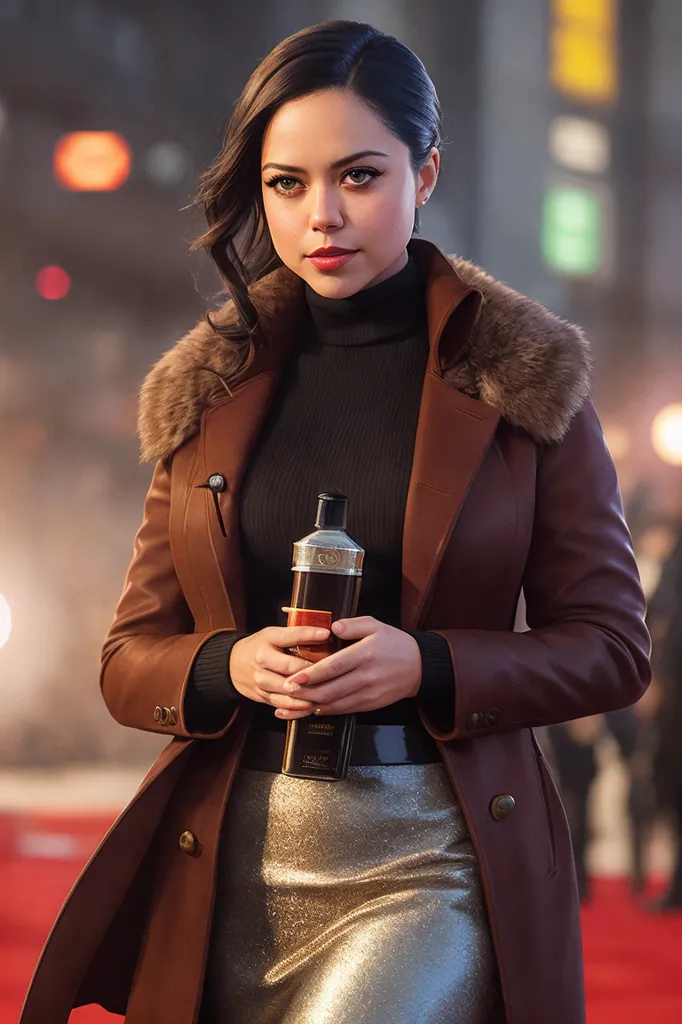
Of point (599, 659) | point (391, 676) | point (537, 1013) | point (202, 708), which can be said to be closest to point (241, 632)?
point (202, 708)

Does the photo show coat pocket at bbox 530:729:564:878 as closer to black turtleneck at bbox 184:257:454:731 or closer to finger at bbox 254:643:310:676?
black turtleneck at bbox 184:257:454:731

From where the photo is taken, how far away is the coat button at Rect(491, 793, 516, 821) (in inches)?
55.4

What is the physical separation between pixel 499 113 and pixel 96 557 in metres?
2.14

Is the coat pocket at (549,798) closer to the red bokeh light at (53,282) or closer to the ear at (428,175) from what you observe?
the ear at (428,175)

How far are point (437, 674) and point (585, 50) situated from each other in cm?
404

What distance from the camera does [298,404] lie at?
1.63 meters

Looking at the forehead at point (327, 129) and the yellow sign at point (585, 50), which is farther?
the yellow sign at point (585, 50)

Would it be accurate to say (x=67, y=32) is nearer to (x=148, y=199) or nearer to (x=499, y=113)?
(x=148, y=199)

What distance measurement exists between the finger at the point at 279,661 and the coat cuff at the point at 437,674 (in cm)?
13

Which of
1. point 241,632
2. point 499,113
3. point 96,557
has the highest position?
point 499,113

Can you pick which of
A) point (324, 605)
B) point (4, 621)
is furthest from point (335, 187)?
point (4, 621)

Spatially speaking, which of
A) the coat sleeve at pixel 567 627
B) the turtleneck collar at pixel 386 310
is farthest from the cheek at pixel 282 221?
the coat sleeve at pixel 567 627

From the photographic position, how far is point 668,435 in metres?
4.68

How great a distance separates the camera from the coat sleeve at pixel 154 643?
4.87 feet
